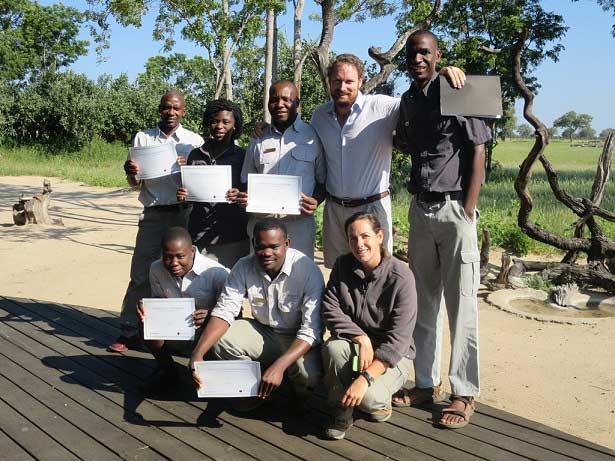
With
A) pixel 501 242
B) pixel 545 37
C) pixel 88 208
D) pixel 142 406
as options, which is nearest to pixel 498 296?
pixel 501 242

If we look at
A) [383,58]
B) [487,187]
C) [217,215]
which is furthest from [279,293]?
[487,187]

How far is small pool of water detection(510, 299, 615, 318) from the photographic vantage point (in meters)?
6.26

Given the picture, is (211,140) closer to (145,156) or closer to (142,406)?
(145,156)

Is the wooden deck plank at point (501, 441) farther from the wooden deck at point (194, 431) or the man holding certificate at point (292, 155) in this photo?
the man holding certificate at point (292, 155)

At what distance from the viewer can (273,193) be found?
3676 mm

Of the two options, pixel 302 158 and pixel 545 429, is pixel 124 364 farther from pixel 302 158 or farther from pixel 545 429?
pixel 545 429

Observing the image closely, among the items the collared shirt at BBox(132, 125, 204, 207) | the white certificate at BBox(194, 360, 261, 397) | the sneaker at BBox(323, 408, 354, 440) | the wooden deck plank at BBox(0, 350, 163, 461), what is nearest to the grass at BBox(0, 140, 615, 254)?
the collared shirt at BBox(132, 125, 204, 207)

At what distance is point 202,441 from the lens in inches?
121

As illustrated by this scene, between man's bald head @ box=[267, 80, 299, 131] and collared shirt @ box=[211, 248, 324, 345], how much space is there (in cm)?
81

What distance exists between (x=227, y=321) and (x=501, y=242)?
6371 mm

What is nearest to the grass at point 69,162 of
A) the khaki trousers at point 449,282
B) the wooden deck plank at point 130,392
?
the wooden deck plank at point 130,392

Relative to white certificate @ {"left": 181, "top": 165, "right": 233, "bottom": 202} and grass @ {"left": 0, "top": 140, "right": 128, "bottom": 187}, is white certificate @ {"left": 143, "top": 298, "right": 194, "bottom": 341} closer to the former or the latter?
white certificate @ {"left": 181, "top": 165, "right": 233, "bottom": 202}

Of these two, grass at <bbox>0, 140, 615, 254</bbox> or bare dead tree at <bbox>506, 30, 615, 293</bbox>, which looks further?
grass at <bbox>0, 140, 615, 254</bbox>

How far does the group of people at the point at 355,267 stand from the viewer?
319 centimetres
